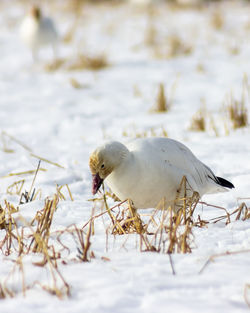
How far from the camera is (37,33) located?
937 cm

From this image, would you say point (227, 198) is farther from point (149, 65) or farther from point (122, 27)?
point (122, 27)

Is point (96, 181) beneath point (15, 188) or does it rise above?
above

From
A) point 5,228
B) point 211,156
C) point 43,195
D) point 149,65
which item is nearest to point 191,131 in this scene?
point 211,156

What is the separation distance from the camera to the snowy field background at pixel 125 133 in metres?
1.69

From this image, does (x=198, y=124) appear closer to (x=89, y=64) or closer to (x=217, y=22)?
(x=89, y=64)

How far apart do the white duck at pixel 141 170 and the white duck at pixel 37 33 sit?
22.8 ft

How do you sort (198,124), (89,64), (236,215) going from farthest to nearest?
(89,64)
(198,124)
(236,215)

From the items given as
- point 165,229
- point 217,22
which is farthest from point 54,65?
point 165,229

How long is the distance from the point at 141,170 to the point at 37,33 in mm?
7393

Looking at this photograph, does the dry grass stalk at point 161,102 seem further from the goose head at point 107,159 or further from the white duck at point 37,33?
the white duck at point 37,33

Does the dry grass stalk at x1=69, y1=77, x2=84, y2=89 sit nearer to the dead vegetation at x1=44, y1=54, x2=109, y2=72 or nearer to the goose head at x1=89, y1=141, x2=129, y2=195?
the dead vegetation at x1=44, y1=54, x2=109, y2=72

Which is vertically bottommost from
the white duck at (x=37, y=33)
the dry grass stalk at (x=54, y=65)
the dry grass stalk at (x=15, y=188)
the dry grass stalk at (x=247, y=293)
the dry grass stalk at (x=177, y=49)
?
the dry grass stalk at (x=15, y=188)

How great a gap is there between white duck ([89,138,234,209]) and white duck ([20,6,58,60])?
6938 millimetres

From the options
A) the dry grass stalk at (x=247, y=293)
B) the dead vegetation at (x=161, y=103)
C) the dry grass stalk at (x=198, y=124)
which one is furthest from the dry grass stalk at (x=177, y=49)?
the dry grass stalk at (x=247, y=293)
